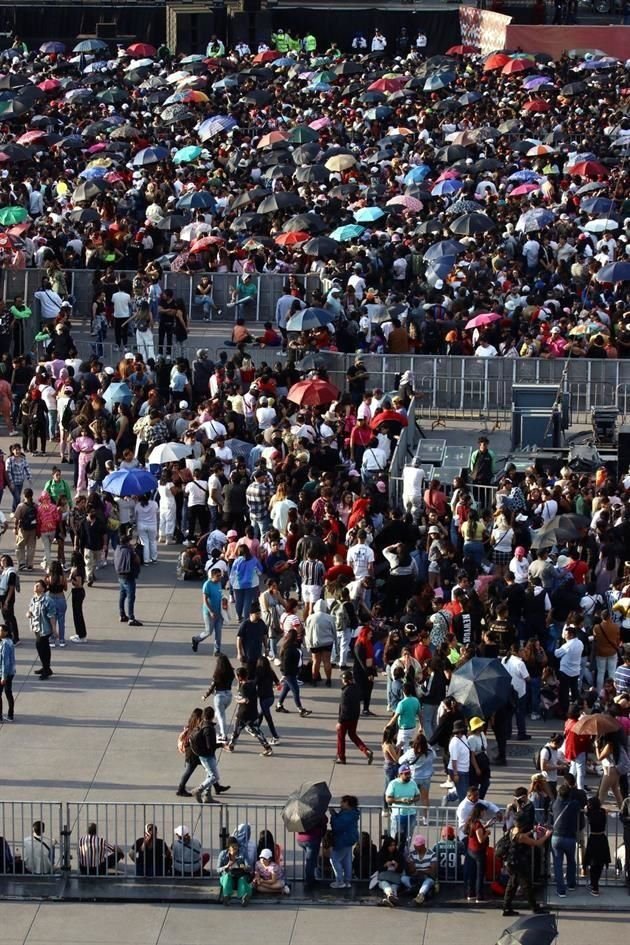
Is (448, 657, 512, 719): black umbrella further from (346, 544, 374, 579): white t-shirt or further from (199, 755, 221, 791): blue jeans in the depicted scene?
(346, 544, 374, 579): white t-shirt

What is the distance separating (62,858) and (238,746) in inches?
129

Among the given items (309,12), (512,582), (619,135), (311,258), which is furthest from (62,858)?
(309,12)

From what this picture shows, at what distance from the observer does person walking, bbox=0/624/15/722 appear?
82.2 feet

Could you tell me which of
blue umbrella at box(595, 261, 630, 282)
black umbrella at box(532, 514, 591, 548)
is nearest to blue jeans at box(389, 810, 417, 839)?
black umbrella at box(532, 514, 591, 548)

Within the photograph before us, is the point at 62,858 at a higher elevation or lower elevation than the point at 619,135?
lower

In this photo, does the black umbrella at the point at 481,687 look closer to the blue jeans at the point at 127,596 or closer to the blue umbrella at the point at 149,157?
the blue jeans at the point at 127,596

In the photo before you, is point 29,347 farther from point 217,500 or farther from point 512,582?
point 512,582

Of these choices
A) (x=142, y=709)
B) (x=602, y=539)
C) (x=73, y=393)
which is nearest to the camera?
(x=142, y=709)

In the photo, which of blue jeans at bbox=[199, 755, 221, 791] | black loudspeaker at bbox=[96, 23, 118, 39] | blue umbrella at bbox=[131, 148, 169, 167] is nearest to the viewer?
blue jeans at bbox=[199, 755, 221, 791]

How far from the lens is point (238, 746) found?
25125mm

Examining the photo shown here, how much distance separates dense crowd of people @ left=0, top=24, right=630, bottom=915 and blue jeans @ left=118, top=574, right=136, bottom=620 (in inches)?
2.2

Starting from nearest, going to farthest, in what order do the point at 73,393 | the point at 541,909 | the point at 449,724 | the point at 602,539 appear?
the point at 541,909 → the point at 449,724 → the point at 602,539 → the point at 73,393

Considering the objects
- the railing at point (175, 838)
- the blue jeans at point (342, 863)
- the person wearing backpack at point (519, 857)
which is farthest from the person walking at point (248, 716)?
the person wearing backpack at point (519, 857)

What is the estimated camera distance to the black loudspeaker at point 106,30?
7175 centimetres
